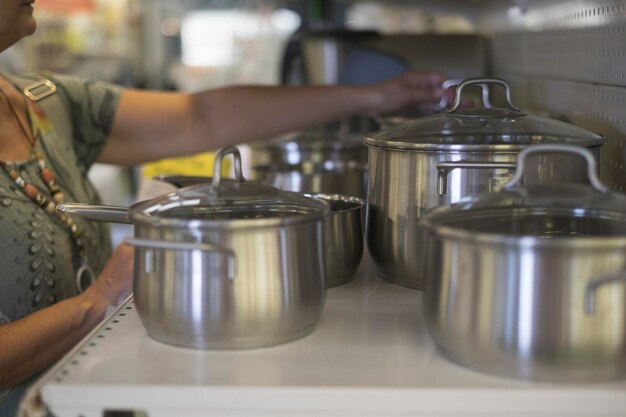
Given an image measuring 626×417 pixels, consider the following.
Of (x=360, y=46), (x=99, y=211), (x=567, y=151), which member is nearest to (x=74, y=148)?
(x=99, y=211)

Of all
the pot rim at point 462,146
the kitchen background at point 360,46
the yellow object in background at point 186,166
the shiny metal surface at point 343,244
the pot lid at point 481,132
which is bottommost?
the yellow object in background at point 186,166

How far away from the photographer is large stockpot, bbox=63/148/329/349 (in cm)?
88

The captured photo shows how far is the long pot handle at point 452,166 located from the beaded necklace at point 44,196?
2.38 feet

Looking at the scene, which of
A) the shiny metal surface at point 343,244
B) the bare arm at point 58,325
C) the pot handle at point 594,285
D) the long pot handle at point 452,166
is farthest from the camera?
the bare arm at point 58,325

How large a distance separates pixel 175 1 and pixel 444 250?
661cm

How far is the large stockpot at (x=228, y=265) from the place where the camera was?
0.88m

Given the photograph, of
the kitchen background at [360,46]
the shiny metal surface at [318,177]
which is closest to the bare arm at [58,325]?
the shiny metal surface at [318,177]

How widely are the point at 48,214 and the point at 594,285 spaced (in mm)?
982

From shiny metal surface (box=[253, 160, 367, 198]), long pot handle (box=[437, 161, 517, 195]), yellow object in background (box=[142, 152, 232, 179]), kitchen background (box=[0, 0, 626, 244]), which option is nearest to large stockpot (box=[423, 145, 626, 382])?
long pot handle (box=[437, 161, 517, 195])

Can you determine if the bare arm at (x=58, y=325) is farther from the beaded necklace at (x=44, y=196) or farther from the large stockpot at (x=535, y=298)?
the large stockpot at (x=535, y=298)

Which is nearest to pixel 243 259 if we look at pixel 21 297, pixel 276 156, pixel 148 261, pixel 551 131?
pixel 148 261

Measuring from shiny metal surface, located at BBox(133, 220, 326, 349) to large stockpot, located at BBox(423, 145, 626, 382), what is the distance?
14cm

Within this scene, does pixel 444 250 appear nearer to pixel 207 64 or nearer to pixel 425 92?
pixel 425 92

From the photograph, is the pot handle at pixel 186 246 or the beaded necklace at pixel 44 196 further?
the beaded necklace at pixel 44 196
